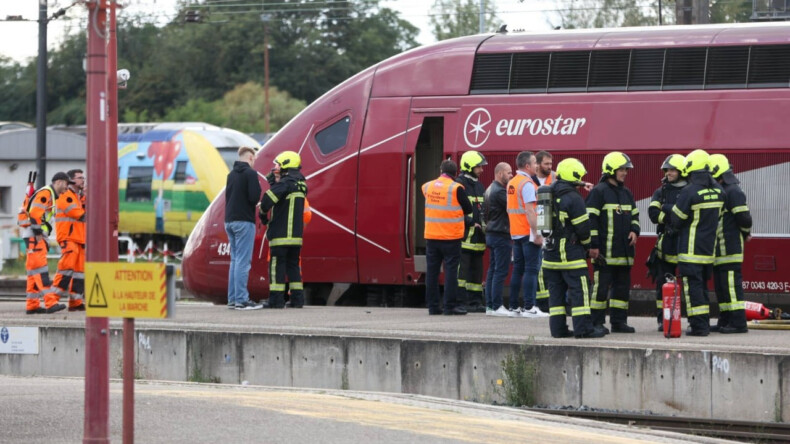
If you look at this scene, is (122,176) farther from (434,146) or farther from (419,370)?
(419,370)

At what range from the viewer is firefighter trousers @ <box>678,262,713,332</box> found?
13.3 meters

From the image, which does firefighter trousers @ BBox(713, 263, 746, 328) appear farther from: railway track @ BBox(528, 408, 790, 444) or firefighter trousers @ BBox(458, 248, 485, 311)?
firefighter trousers @ BBox(458, 248, 485, 311)

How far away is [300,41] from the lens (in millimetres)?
82688

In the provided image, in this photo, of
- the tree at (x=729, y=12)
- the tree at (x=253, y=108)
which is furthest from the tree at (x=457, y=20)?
the tree at (x=729, y=12)

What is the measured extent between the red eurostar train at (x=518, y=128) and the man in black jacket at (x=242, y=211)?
1098 millimetres

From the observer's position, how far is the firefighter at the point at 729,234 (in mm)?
13508

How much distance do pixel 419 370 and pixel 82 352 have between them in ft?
12.7

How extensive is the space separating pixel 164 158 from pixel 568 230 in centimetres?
2613

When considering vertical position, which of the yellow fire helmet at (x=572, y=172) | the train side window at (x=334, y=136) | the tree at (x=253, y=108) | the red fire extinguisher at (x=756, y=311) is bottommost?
the red fire extinguisher at (x=756, y=311)

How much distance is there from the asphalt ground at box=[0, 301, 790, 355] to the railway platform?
2 centimetres

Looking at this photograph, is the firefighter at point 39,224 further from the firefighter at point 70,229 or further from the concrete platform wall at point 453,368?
the concrete platform wall at point 453,368

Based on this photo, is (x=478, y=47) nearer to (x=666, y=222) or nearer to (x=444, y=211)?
(x=444, y=211)

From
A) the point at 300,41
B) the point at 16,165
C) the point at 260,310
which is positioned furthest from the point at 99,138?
the point at 300,41

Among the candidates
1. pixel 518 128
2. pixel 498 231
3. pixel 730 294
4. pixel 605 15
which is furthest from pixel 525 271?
pixel 605 15
